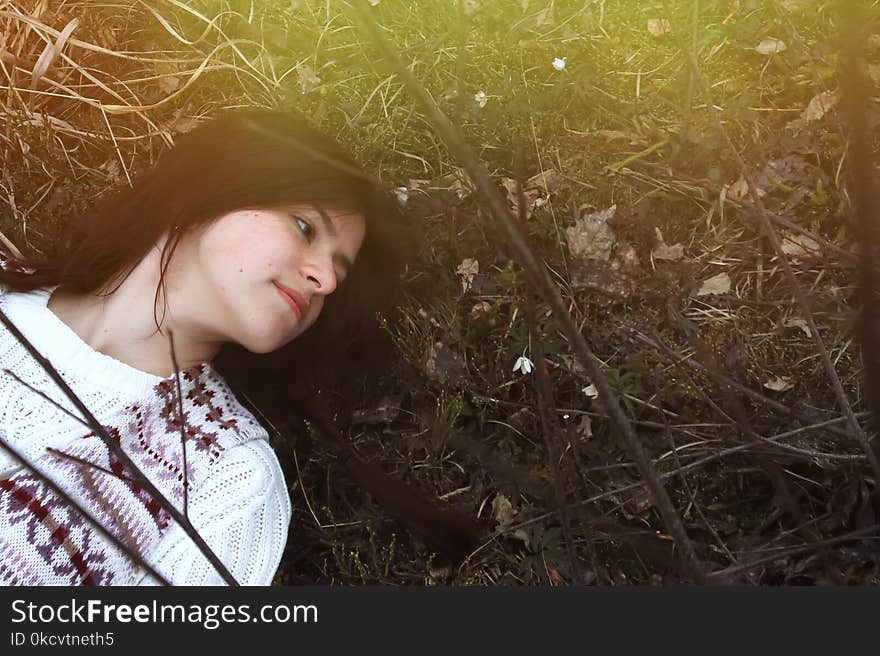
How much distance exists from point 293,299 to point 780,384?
5.26 ft

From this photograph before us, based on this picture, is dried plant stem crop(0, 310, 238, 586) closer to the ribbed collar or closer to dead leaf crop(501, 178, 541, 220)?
the ribbed collar

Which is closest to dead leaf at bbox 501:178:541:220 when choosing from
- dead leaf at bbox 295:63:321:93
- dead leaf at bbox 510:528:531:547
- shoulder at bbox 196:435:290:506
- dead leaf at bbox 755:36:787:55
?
dead leaf at bbox 295:63:321:93

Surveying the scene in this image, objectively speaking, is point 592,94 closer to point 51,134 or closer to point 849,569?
point 849,569

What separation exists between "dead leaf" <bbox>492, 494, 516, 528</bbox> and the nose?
99 centimetres

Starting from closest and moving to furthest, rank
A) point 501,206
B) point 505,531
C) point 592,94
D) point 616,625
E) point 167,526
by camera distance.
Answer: point 501,206
point 616,625
point 167,526
point 505,531
point 592,94

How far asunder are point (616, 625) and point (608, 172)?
1.65 metres

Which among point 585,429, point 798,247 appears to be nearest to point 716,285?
point 798,247

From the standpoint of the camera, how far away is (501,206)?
0.73m

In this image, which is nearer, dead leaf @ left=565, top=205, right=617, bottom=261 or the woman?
the woman

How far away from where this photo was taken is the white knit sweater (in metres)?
1.98

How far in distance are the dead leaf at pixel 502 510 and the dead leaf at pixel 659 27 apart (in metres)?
1.78

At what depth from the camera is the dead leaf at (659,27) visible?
2588 millimetres

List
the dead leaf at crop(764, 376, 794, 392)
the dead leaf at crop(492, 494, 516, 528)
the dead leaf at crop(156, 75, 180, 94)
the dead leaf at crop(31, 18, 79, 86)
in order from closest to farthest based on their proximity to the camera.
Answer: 1. the dead leaf at crop(764, 376, 794, 392)
2. the dead leaf at crop(492, 494, 516, 528)
3. the dead leaf at crop(31, 18, 79, 86)
4. the dead leaf at crop(156, 75, 180, 94)

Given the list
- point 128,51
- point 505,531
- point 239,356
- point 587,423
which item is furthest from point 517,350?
point 128,51
